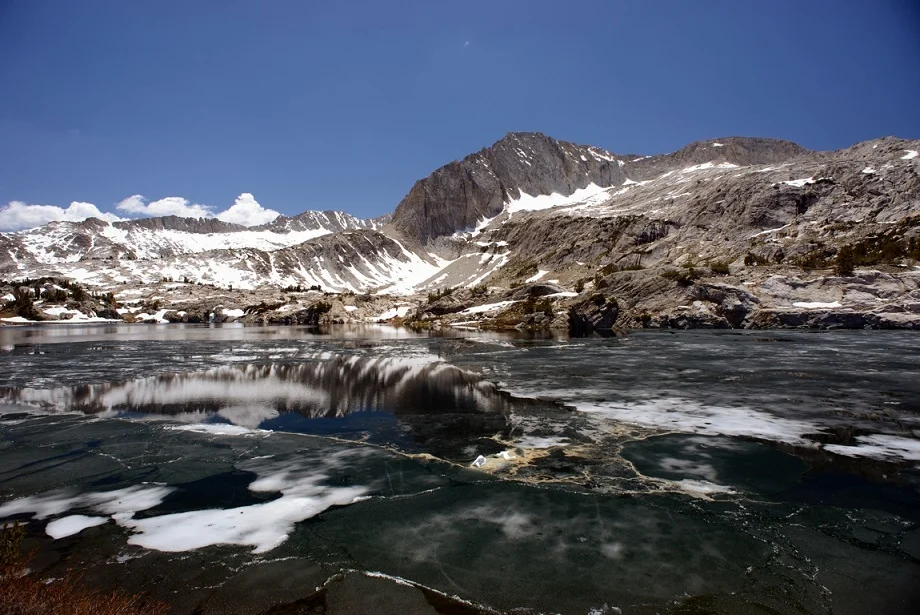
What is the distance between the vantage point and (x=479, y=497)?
10844 mm

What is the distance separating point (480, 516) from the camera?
9891 mm

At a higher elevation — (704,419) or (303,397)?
(303,397)

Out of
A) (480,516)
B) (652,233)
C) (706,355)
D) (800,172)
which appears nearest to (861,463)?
(480,516)

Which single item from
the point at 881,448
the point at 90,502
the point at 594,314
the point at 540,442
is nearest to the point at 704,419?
the point at 881,448

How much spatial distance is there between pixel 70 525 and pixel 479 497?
836 centimetres

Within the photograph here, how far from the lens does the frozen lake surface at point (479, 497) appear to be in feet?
24.4

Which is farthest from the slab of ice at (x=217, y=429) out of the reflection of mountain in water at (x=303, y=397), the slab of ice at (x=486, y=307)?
the slab of ice at (x=486, y=307)

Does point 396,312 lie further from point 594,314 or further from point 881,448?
point 881,448

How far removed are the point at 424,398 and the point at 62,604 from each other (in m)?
17.4

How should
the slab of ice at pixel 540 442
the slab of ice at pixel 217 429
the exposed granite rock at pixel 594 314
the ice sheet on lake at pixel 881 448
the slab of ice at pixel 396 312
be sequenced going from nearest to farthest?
the ice sheet on lake at pixel 881 448 → the slab of ice at pixel 540 442 → the slab of ice at pixel 217 429 → the exposed granite rock at pixel 594 314 → the slab of ice at pixel 396 312

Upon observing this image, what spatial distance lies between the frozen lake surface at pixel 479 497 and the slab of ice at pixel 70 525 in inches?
1.9

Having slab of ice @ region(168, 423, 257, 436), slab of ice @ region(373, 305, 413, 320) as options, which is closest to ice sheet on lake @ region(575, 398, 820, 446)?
slab of ice @ region(168, 423, 257, 436)

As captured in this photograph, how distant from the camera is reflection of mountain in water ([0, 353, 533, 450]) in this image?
19000 mm

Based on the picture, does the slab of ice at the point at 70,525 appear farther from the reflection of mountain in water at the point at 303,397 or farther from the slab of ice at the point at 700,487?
the slab of ice at the point at 700,487
